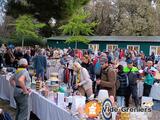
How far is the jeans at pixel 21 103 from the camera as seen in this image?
26.5ft

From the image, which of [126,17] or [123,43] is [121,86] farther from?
[126,17]

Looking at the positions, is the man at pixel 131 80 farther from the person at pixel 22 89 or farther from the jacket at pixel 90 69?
the person at pixel 22 89

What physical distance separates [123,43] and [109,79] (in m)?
30.7

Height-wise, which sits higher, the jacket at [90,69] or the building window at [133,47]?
the jacket at [90,69]

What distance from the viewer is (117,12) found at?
51.1m

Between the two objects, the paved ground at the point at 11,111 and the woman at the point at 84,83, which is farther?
the paved ground at the point at 11,111

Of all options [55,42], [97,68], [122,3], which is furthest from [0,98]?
[122,3]

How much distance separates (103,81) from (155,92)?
4113 millimetres

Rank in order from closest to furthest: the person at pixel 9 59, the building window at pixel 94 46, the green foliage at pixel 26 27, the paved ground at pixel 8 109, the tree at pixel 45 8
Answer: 1. the paved ground at pixel 8 109
2. the tree at pixel 45 8
3. the person at pixel 9 59
4. the building window at pixel 94 46
5. the green foliage at pixel 26 27

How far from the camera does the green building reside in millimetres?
37156

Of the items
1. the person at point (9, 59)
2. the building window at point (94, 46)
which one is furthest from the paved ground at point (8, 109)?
the building window at point (94, 46)

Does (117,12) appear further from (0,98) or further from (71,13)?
(0,98)

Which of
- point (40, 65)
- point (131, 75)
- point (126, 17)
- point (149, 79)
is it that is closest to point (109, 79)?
point (131, 75)

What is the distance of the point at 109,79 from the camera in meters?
8.43
